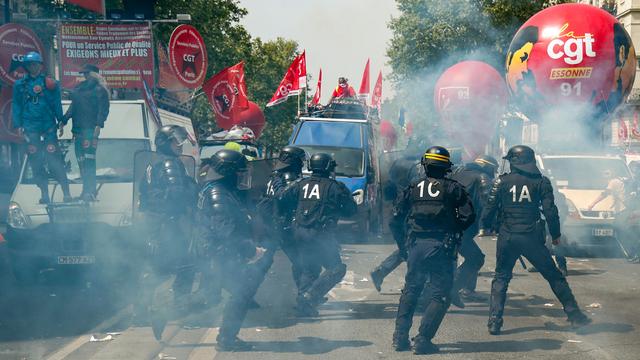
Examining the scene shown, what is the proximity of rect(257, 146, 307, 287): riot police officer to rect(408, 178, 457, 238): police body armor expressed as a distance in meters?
1.46

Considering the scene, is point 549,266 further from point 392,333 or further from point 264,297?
point 264,297

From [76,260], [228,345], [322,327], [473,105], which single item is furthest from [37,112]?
[473,105]

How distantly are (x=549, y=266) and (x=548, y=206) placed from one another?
1.91 feet

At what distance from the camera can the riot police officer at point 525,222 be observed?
30.2 feet

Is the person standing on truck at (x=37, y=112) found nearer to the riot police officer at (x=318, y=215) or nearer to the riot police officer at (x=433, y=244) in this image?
the riot police officer at (x=318, y=215)

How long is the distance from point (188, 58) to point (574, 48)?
8936 millimetres

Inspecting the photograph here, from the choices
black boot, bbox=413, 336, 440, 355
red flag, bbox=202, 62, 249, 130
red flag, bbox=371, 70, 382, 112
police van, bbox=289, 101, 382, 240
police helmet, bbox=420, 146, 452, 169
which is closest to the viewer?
black boot, bbox=413, 336, 440, 355

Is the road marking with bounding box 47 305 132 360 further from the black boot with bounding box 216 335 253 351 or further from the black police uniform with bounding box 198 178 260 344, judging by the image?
the black police uniform with bounding box 198 178 260 344

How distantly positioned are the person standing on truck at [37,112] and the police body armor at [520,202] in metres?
5.97

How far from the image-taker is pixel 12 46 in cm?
1606

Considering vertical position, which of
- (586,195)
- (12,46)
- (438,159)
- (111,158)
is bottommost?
(586,195)

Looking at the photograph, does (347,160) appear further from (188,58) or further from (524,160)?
(524,160)

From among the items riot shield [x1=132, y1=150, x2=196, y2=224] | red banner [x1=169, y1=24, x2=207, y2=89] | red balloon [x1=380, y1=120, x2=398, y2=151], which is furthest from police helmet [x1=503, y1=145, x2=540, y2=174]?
red balloon [x1=380, y1=120, x2=398, y2=151]

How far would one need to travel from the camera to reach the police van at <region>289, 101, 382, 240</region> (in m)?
18.8
